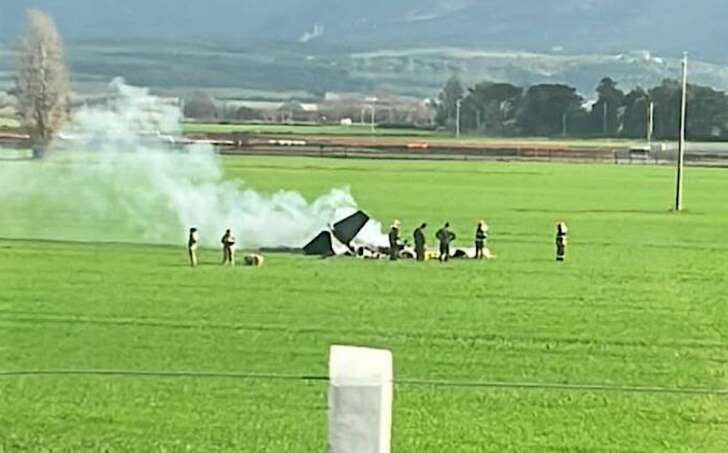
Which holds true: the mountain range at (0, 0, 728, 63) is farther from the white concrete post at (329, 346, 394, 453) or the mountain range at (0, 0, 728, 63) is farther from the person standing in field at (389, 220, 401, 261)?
the white concrete post at (329, 346, 394, 453)

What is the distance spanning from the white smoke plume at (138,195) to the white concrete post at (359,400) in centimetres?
2279

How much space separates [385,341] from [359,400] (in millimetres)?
11734

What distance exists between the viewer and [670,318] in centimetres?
1961

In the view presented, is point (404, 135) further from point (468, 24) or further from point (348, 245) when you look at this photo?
point (468, 24)

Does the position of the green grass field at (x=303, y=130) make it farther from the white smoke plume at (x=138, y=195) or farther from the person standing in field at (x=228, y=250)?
the person standing in field at (x=228, y=250)

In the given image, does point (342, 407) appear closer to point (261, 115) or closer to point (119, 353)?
point (119, 353)

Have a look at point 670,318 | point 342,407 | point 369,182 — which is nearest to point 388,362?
point 342,407

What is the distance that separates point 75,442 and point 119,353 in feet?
14.7

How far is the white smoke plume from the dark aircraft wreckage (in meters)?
0.65

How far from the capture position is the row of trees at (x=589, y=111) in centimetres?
10294

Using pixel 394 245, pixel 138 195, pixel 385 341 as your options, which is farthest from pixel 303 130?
pixel 385 341

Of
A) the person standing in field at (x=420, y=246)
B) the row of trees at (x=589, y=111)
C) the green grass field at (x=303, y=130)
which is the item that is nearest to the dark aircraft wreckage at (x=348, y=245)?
the person standing in field at (x=420, y=246)

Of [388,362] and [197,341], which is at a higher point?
[388,362]

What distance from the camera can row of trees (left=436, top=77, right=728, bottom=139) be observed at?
102938 mm
